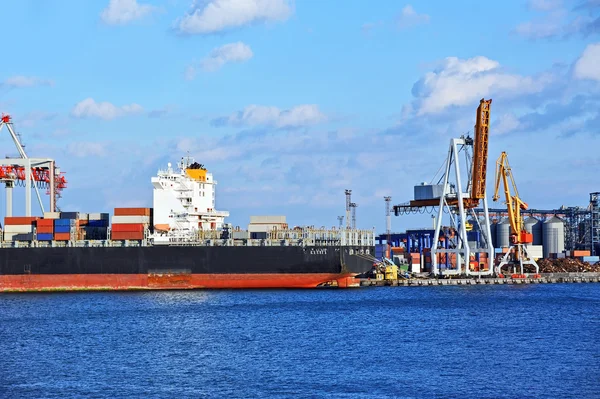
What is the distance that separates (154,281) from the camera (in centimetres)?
5481

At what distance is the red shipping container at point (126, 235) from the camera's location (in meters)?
55.5

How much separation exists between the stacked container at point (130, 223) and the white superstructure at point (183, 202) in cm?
98

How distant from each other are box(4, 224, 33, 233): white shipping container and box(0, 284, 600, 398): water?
8287 mm

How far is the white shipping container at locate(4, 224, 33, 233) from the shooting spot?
57.5 metres

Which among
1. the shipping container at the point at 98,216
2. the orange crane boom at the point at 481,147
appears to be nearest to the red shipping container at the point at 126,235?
the shipping container at the point at 98,216

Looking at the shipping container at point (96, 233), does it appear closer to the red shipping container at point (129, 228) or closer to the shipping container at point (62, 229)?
the shipping container at point (62, 229)

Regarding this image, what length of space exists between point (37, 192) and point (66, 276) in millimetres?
10922

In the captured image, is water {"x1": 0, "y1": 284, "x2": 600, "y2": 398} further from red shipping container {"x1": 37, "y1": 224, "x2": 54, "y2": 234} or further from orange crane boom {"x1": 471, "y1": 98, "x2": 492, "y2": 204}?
orange crane boom {"x1": 471, "y1": 98, "x2": 492, "y2": 204}

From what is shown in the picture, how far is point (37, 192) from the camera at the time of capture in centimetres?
6388

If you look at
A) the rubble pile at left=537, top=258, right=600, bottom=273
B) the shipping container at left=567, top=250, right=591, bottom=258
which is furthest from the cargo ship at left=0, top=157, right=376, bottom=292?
the shipping container at left=567, top=250, right=591, bottom=258

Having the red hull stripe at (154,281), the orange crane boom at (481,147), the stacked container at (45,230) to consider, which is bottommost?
the red hull stripe at (154,281)

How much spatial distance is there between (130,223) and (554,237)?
232 feet

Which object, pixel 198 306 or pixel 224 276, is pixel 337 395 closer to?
pixel 198 306

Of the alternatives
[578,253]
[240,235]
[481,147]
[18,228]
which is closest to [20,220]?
[18,228]
